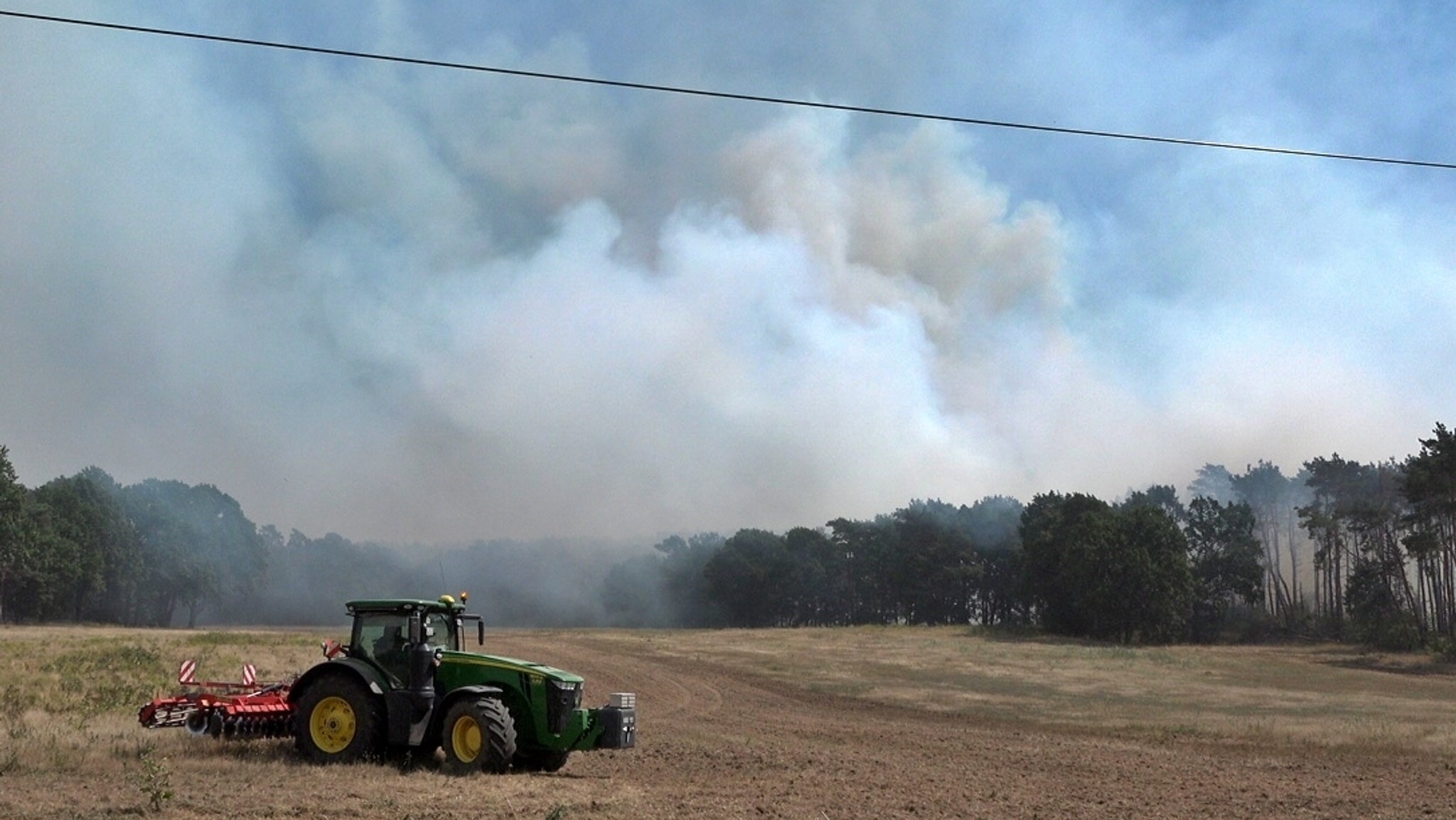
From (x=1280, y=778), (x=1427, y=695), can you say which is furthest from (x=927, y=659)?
(x=1280, y=778)

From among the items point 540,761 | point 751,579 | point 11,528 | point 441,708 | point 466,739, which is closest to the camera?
point 466,739

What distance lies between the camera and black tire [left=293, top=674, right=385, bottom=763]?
15.8m

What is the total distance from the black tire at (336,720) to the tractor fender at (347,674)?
10cm

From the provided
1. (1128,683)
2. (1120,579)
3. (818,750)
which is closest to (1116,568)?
(1120,579)

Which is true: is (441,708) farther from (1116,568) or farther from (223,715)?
(1116,568)

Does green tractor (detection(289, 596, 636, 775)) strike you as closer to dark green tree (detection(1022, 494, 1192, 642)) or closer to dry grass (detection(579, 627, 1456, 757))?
dry grass (detection(579, 627, 1456, 757))

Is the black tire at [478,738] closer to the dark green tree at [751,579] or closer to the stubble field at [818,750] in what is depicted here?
the stubble field at [818,750]

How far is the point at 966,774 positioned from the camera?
60.4ft

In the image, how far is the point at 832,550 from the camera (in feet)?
454

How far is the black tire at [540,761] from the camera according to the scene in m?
16.5

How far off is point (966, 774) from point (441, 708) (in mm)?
8822

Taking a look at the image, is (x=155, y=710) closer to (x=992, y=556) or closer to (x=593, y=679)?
(x=593, y=679)

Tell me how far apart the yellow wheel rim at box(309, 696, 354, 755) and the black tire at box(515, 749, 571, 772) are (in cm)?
251

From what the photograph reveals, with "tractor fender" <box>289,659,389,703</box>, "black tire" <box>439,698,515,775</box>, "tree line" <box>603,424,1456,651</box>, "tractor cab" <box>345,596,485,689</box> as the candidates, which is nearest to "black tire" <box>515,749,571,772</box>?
"black tire" <box>439,698,515,775</box>
